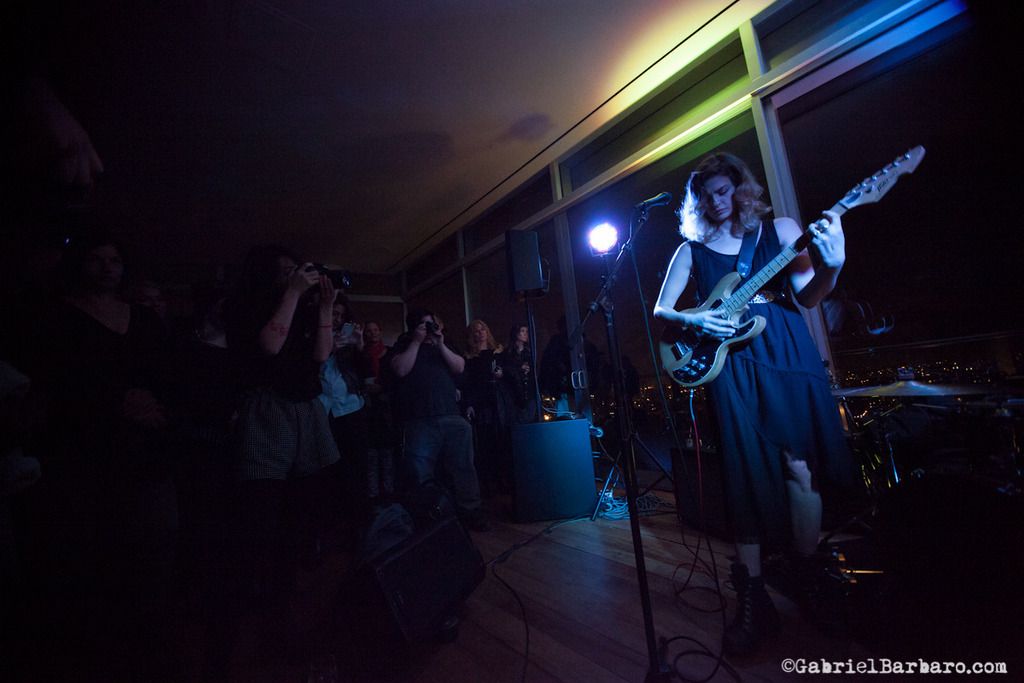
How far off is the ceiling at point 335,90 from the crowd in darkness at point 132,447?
6.70ft

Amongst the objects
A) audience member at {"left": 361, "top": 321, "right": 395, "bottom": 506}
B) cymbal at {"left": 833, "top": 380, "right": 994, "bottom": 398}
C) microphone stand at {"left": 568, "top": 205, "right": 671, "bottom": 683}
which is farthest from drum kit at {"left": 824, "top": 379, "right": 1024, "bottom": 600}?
audience member at {"left": 361, "top": 321, "right": 395, "bottom": 506}

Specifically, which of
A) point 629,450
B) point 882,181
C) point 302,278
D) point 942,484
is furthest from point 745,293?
point 302,278

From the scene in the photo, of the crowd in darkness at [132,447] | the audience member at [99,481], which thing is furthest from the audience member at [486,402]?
the audience member at [99,481]

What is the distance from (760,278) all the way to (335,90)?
3427 mm

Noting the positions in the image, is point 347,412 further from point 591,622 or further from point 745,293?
point 745,293

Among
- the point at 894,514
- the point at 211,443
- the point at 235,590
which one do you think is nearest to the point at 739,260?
the point at 894,514

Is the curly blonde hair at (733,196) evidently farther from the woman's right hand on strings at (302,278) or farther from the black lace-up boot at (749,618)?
the woman's right hand on strings at (302,278)

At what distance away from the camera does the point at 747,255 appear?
154 cm

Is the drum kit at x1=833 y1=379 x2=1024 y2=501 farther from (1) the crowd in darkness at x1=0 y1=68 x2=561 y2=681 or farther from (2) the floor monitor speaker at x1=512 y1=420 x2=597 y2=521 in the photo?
(1) the crowd in darkness at x1=0 y1=68 x2=561 y2=681

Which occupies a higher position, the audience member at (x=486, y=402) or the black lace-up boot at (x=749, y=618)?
the audience member at (x=486, y=402)

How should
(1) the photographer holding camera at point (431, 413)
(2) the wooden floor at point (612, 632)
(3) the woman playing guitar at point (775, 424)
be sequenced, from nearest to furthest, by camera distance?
(2) the wooden floor at point (612, 632) → (3) the woman playing guitar at point (775, 424) → (1) the photographer holding camera at point (431, 413)

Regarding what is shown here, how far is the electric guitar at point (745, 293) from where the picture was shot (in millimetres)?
1458

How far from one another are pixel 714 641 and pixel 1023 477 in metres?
1.36

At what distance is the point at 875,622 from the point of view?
129 cm
